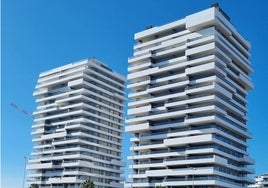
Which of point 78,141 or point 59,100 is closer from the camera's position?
point 78,141

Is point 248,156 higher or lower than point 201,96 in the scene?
lower

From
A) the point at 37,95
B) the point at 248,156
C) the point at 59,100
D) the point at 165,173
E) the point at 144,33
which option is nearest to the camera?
the point at 165,173

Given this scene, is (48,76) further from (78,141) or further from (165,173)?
(165,173)

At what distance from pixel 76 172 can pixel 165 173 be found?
39.8 m

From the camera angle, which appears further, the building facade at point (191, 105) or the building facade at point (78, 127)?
the building facade at point (78, 127)

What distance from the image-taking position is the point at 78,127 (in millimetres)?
141875

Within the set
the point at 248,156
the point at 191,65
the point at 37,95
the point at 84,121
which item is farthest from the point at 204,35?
the point at 37,95

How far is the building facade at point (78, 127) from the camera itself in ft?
465

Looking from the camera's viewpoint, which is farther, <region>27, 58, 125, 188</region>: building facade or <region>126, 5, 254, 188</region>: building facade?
<region>27, 58, 125, 188</region>: building facade

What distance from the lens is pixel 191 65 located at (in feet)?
368

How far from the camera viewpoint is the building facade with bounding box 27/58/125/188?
14175 cm

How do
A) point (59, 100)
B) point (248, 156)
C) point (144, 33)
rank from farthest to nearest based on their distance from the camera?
point (59, 100) < point (144, 33) < point (248, 156)

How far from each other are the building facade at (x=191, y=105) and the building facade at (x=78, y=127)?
2560cm

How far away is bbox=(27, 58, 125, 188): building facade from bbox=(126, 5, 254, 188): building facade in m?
25.6
